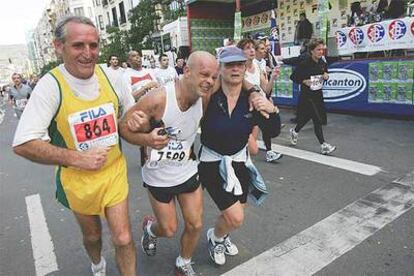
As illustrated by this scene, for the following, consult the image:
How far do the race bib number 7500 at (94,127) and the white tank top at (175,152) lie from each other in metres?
0.36

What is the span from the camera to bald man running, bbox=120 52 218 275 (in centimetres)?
257

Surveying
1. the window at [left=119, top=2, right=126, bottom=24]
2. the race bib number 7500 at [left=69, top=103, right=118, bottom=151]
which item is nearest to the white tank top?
the race bib number 7500 at [left=69, top=103, right=118, bottom=151]

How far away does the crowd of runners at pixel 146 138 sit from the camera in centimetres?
227

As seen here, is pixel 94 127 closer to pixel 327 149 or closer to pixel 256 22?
pixel 327 149

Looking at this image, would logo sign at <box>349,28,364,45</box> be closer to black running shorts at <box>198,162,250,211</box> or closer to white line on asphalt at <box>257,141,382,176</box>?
white line on asphalt at <box>257,141,382,176</box>

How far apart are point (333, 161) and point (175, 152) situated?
11.9ft

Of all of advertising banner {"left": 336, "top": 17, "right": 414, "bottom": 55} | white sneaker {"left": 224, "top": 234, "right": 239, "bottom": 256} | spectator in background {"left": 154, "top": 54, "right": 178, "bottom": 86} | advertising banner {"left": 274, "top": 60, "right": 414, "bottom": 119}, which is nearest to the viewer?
white sneaker {"left": 224, "top": 234, "right": 239, "bottom": 256}

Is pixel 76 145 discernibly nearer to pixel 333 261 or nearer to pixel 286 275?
pixel 286 275

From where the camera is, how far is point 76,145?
93.7 inches

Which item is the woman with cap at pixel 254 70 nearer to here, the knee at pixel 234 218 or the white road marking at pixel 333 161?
the white road marking at pixel 333 161

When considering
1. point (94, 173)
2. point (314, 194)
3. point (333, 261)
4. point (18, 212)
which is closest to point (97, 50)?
point (94, 173)

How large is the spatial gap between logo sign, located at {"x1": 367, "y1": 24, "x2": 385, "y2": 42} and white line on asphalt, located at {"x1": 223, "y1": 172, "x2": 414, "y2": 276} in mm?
5563

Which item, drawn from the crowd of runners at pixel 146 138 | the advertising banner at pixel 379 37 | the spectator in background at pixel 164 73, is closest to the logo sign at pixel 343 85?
the advertising banner at pixel 379 37

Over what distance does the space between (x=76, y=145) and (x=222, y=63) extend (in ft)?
3.97
